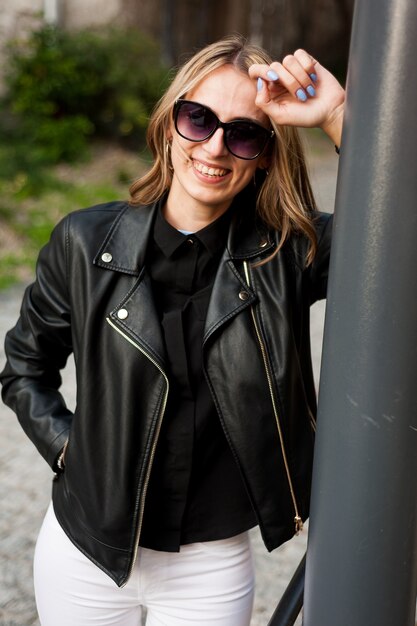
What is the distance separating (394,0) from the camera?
125cm

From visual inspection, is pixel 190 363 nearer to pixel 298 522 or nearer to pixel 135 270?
pixel 135 270

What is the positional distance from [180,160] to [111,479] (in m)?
0.75

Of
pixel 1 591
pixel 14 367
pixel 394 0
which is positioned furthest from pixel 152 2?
pixel 394 0

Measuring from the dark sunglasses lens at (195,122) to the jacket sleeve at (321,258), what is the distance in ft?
1.24

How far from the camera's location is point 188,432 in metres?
2.06

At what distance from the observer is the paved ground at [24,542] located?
387 centimetres

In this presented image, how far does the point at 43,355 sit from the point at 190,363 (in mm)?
475

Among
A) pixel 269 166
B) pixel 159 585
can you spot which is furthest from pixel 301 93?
pixel 159 585

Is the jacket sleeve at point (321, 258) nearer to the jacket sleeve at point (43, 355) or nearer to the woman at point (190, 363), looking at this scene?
the woman at point (190, 363)

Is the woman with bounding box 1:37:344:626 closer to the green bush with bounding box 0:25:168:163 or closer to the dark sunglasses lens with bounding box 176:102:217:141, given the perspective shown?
the dark sunglasses lens with bounding box 176:102:217:141

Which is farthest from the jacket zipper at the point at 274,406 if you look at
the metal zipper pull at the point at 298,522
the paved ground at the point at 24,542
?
the paved ground at the point at 24,542

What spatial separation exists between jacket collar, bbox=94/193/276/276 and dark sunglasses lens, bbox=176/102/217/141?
0.24 metres

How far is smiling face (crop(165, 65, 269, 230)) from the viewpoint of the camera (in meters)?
2.02

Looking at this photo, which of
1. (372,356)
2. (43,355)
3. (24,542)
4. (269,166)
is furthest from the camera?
(24,542)
